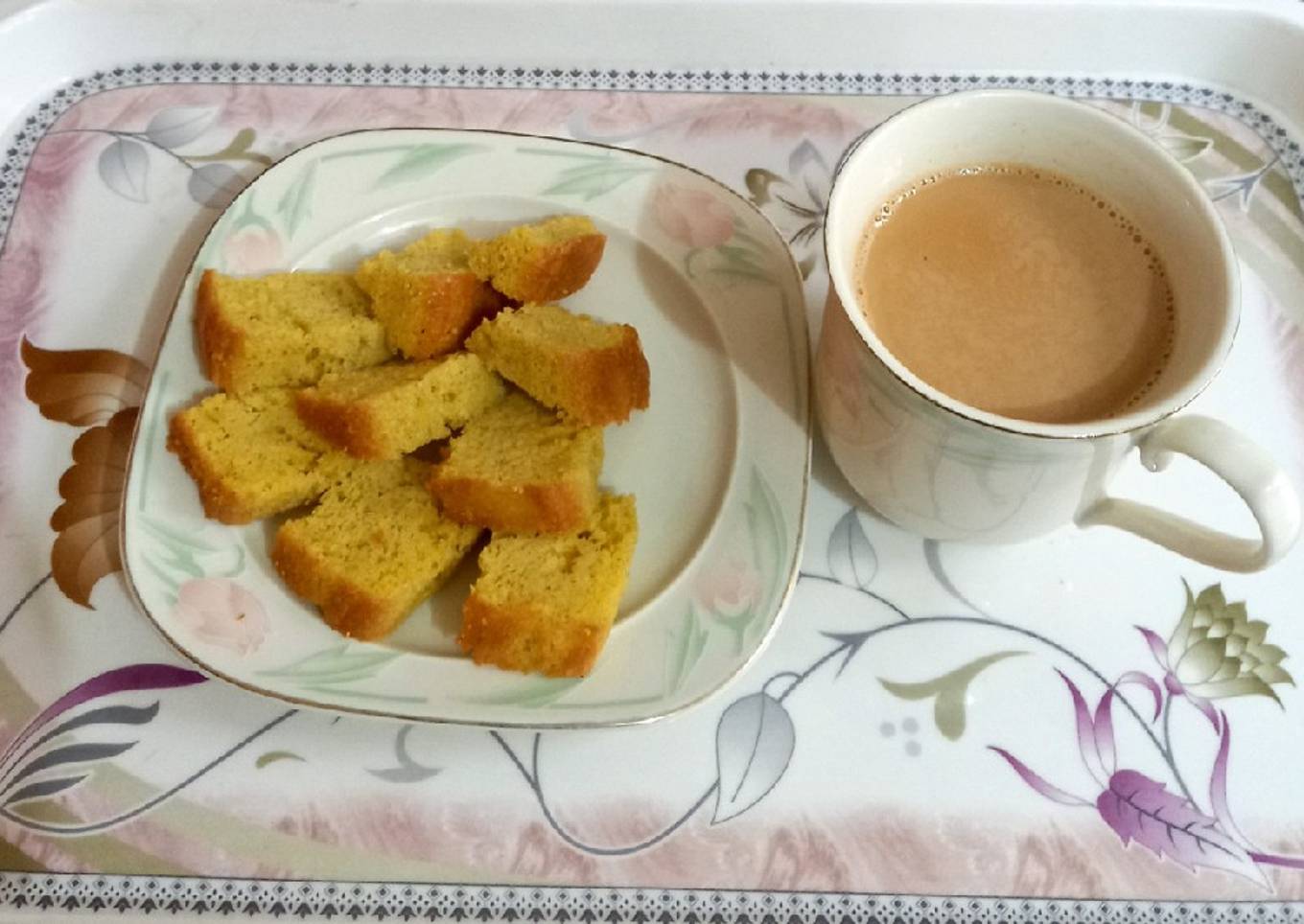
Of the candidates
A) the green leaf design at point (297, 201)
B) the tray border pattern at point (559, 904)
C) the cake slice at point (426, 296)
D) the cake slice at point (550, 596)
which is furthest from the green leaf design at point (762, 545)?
the green leaf design at point (297, 201)

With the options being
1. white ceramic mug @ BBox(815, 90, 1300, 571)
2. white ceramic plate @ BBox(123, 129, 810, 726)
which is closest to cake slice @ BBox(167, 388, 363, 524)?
white ceramic plate @ BBox(123, 129, 810, 726)

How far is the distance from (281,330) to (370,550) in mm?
253

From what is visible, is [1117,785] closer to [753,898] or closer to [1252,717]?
[1252,717]

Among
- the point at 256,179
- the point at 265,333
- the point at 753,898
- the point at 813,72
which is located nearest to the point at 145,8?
the point at 256,179

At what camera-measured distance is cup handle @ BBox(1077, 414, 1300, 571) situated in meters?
0.77

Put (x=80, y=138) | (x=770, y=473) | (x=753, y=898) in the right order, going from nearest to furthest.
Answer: (x=753, y=898) < (x=770, y=473) < (x=80, y=138)

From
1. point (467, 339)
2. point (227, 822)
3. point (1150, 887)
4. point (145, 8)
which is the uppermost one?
point (145, 8)

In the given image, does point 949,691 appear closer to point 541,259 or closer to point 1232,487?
point 1232,487

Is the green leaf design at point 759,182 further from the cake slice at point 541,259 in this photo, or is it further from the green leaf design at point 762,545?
the green leaf design at point 762,545

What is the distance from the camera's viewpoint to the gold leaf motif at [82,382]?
109cm

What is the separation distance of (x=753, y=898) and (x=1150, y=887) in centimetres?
33

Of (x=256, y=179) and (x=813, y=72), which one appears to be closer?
(x=256, y=179)

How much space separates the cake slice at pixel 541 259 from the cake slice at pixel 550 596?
0.25m

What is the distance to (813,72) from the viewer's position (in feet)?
4.40
